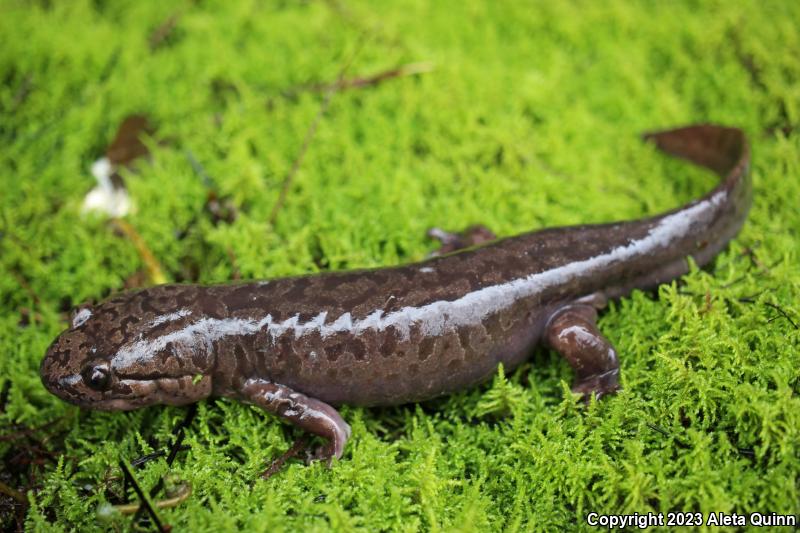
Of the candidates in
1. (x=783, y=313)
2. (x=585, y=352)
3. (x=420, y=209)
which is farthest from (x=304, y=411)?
(x=783, y=313)

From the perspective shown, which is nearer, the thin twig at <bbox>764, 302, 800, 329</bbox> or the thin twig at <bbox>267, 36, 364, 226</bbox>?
the thin twig at <bbox>764, 302, 800, 329</bbox>

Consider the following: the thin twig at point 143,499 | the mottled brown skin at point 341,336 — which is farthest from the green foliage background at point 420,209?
the mottled brown skin at point 341,336

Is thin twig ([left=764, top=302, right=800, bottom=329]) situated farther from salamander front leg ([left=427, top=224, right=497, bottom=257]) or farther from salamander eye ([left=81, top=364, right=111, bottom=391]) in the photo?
salamander eye ([left=81, top=364, right=111, bottom=391])

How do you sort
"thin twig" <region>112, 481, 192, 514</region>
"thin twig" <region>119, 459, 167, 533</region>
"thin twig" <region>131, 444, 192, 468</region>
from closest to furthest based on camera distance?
"thin twig" <region>119, 459, 167, 533</region>
"thin twig" <region>112, 481, 192, 514</region>
"thin twig" <region>131, 444, 192, 468</region>

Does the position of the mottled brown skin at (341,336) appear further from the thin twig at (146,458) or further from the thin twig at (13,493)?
the thin twig at (13,493)

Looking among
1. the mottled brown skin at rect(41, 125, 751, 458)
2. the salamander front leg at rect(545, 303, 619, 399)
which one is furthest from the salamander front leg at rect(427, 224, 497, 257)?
the salamander front leg at rect(545, 303, 619, 399)
